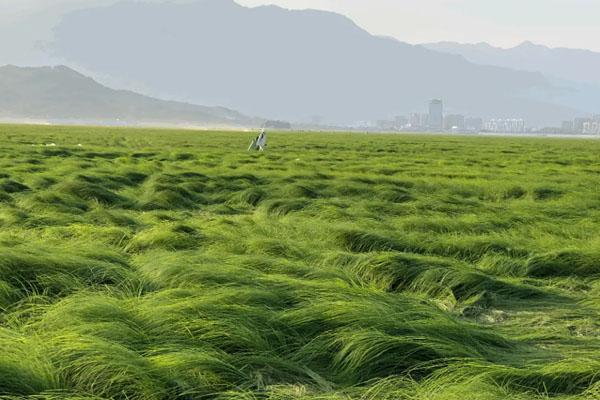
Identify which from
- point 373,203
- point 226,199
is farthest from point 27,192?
point 373,203

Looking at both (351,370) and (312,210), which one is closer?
(351,370)

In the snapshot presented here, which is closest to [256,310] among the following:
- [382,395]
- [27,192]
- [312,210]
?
[382,395]

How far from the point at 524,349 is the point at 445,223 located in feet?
13.2

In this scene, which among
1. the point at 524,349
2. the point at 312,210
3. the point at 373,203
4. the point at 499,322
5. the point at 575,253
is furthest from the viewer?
the point at 373,203

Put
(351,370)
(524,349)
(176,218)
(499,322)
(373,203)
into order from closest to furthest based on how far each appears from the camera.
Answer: (351,370)
(524,349)
(499,322)
(176,218)
(373,203)

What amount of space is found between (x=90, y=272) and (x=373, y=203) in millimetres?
5685

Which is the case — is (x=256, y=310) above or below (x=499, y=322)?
above

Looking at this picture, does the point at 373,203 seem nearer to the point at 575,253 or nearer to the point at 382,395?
the point at 575,253

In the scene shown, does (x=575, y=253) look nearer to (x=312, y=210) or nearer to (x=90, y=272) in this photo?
(x=312, y=210)

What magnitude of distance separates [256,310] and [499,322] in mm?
1833

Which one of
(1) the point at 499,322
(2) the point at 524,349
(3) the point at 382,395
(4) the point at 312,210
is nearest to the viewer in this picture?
(3) the point at 382,395

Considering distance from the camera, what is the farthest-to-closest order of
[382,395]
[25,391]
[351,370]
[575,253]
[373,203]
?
[373,203] → [575,253] → [351,370] → [382,395] → [25,391]

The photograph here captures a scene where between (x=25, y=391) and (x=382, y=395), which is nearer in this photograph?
(x=25, y=391)

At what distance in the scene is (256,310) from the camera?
3.62m
